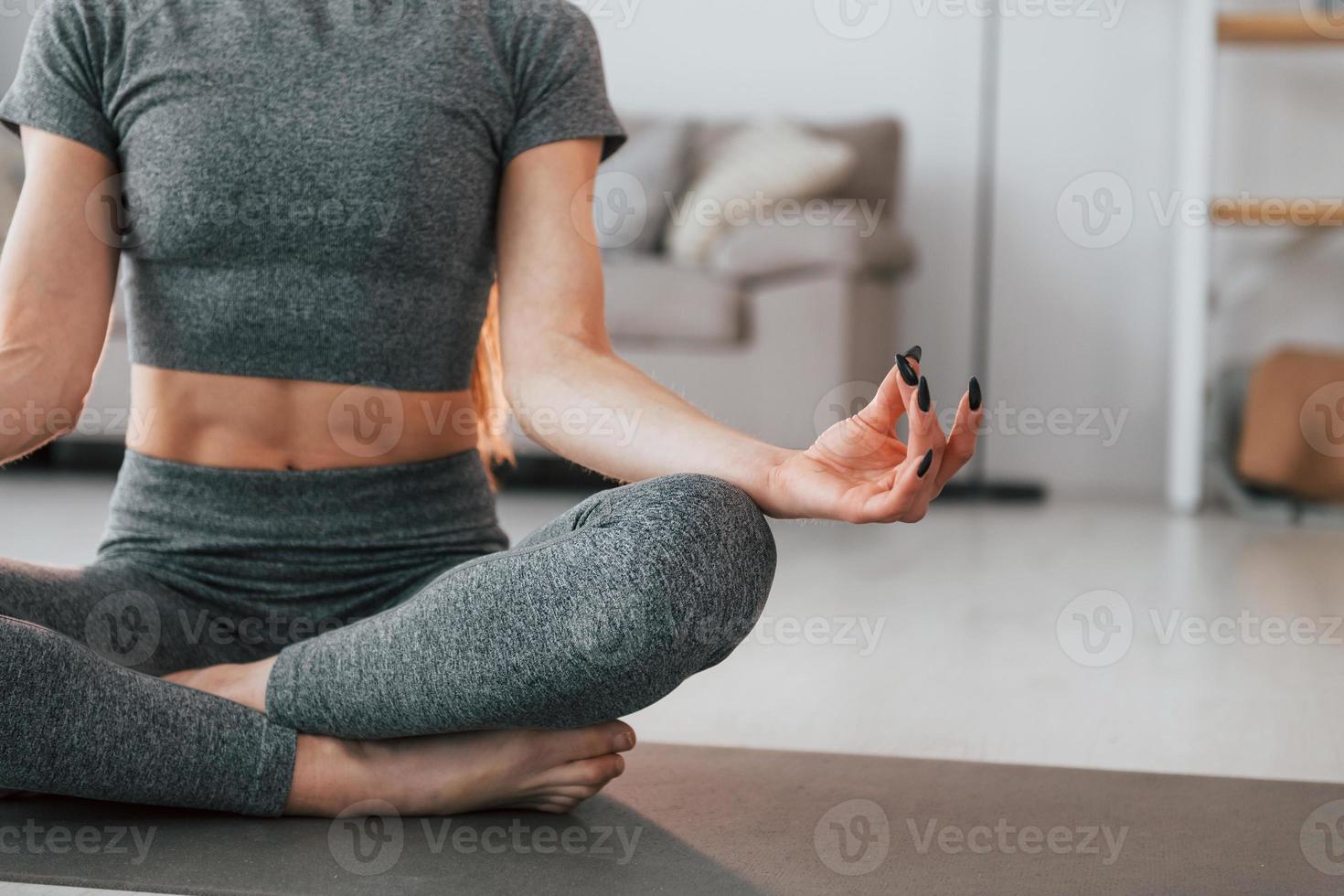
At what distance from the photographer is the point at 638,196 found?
3.48 metres

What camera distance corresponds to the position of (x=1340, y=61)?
11.4 ft

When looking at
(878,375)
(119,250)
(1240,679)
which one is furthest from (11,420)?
(878,375)

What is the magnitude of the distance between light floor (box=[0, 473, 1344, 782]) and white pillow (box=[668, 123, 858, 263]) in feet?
2.49

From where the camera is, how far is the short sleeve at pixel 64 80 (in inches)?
41.9

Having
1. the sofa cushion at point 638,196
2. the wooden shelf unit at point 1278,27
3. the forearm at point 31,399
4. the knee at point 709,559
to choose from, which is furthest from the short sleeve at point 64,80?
the wooden shelf unit at point 1278,27

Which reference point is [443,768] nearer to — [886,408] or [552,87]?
[886,408]

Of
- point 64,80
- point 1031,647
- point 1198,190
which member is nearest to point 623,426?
point 64,80

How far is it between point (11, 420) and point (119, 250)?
0.64 feet

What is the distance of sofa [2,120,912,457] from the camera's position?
9.82 feet

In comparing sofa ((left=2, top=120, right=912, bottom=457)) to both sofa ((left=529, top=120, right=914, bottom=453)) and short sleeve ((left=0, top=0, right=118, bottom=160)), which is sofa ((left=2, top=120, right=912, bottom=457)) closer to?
sofa ((left=529, top=120, right=914, bottom=453))

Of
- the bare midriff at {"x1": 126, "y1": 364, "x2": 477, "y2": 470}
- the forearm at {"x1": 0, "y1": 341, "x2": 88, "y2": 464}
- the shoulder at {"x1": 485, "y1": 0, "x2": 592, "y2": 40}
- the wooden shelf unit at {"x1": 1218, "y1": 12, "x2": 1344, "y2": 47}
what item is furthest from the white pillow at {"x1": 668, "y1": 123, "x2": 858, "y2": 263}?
the forearm at {"x1": 0, "y1": 341, "x2": 88, "y2": 464}

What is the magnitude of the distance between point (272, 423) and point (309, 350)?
6 cm

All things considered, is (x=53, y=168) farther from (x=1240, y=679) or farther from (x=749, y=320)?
(x=749, y=320)

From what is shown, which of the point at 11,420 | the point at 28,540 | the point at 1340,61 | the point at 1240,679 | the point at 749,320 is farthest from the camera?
the point at 1340,61
